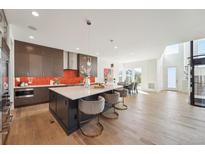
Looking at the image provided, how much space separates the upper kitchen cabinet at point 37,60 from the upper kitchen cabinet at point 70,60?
0.47 meters

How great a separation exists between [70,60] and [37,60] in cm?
188

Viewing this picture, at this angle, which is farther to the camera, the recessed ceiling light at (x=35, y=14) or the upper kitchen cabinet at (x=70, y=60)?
the upper kitchen cabinet at (x=70, y=60)

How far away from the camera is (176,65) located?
374 inches

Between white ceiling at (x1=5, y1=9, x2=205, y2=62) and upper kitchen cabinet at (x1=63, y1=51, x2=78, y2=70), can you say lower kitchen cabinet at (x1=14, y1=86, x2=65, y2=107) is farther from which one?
white ceiling at (x1=5, y1=9, x2=205, y2=62)

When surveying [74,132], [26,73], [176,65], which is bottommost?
[74,132]

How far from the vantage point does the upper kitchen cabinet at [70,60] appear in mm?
6223

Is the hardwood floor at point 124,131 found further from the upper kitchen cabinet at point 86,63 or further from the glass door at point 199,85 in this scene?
the upper kitchen cabinet at point 86,63

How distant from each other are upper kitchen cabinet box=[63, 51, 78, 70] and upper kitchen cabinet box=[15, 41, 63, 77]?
0.47 meters

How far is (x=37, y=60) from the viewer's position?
4840 mm

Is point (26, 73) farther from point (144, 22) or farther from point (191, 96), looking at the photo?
point (191, 96)

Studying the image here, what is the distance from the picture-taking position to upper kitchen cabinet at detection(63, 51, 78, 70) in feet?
20.4

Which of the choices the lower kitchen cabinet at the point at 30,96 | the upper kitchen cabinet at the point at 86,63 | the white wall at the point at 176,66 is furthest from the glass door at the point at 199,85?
the lower kitchen cabinet at the point at 30,96
